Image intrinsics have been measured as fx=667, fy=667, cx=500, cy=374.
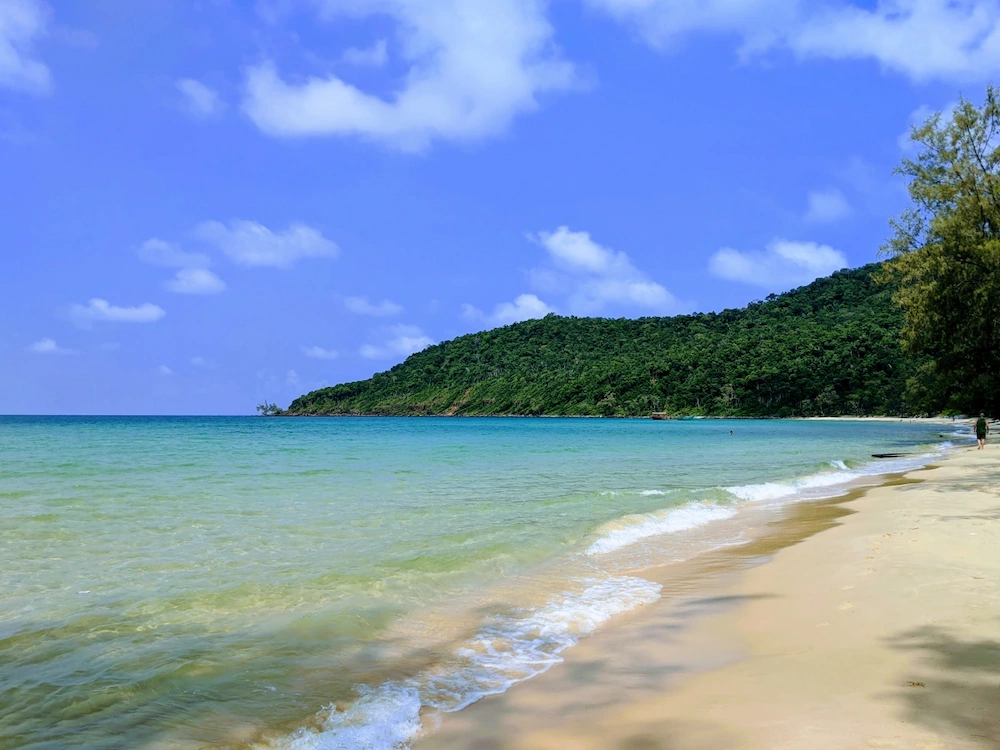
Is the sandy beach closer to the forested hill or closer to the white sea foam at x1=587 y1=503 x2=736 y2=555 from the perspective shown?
the white sea foam at x1=587 y1=503 x2=736 y2=555

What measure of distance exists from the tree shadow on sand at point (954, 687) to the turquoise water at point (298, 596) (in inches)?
110

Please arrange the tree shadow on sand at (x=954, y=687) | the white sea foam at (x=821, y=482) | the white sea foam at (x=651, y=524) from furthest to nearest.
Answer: the white sea foam at (x=821, y=482) → the white sea foam at (x=651, y=524) → the tree shadow on sand at (x=954, y=687)

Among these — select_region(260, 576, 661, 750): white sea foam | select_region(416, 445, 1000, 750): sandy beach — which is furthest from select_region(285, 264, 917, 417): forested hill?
select_region(260, 576, 661, 750): white sea foam

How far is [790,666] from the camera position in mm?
5164

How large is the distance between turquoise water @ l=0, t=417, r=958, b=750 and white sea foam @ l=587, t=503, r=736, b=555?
6 cm

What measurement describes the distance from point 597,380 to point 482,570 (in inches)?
5645

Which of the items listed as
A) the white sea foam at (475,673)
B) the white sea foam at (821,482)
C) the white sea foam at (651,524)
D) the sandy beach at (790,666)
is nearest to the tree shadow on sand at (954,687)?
the sandy beach at (790,666)

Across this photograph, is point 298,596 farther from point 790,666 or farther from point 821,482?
point 821,482

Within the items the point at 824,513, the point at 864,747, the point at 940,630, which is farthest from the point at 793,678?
the point at 824,513

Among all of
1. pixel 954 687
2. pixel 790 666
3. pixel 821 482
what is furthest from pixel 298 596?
pixel 821 482

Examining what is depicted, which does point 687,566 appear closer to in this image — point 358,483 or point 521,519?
point 521,519

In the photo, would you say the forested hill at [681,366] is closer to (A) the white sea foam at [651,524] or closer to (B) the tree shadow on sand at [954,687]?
(A) the white sea foam at [651,524]

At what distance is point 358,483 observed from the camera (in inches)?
798

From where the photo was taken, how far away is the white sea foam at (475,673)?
447cm
